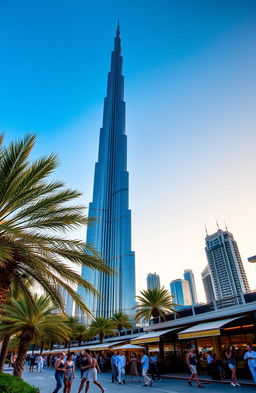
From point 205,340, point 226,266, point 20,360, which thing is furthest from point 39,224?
point 226,266

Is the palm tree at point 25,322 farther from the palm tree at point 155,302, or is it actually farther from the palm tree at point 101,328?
the palm tree at point 101,328

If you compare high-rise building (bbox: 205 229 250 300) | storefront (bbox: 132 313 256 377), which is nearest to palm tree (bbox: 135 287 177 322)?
storefront (bbox: 132 313 256 377)

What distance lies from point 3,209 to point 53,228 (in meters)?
1.63

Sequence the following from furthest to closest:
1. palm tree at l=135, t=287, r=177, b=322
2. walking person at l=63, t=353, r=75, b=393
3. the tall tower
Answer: the tall tower → palm tree at l=135, t=287, r=177, b=322 → walking person at l=63, t=353, r=75, b=393

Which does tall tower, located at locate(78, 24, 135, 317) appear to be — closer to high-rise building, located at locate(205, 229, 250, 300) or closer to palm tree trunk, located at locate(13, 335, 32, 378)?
high-rise building, located at locate(205, 229, 250, 300)

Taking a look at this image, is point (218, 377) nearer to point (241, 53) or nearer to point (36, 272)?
point (36, 272)

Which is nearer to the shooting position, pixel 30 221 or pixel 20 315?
pixel 30 221

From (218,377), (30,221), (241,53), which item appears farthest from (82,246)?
(241,53)

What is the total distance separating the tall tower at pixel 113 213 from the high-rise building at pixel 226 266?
44144mm

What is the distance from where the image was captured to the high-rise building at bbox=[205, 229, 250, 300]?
408 ft

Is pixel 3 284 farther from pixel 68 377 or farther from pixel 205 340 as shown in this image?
pixel 205 340

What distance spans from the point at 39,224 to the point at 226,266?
13607 centimetres

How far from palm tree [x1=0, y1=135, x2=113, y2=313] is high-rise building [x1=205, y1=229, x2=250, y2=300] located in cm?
13057

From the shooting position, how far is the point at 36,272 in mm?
8641
